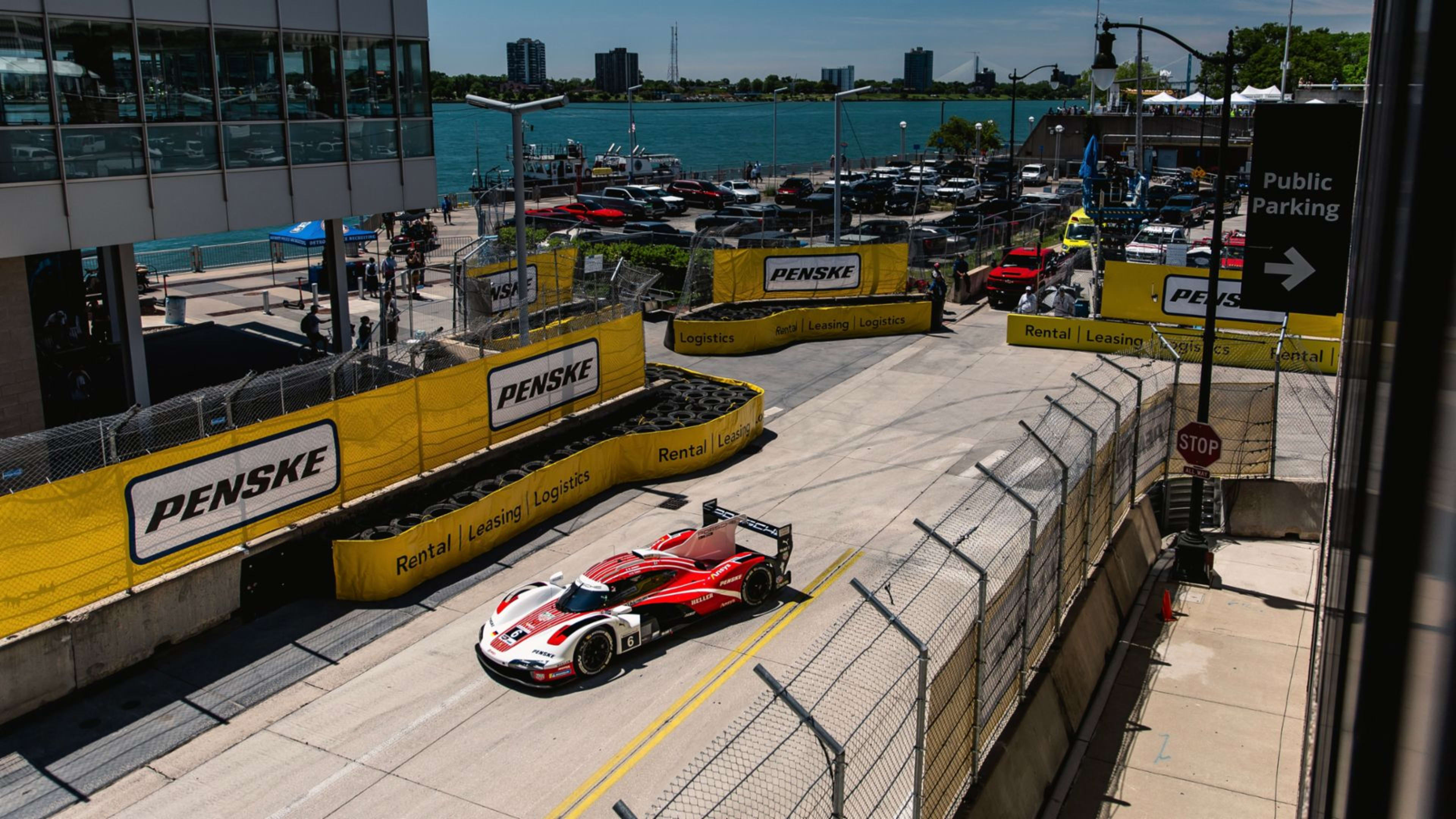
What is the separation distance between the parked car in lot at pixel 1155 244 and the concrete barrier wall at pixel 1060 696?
2294 centimetres

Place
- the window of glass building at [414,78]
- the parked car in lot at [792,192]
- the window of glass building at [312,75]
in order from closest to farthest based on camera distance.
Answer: the window of glass building at [312,75]
the window of glass building at [414,78]
the parked car in lot at [792,192]

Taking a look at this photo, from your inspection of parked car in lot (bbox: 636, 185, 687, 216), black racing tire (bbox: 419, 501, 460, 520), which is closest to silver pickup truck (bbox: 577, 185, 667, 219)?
parked car in lot (bbox: 636, 185, 687, 216)

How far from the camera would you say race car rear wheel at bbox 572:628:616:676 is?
1359 cm

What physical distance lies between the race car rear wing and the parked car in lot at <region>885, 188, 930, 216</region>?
47680 mm

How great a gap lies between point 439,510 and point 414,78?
13.1 m

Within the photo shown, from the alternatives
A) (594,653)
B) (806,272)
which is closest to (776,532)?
(594,653)

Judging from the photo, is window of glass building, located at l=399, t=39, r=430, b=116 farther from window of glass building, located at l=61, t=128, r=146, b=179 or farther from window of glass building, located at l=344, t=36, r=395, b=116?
window of glass building, located at l=61, t=128, r=146, b=179

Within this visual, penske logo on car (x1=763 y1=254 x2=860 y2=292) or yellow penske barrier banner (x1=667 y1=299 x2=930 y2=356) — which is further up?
penske logo on car (x1=763 y1=254 x2=860 y2=292)

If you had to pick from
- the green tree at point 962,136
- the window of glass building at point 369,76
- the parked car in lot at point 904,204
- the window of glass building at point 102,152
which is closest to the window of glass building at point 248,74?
the window of glass building at point 369,76

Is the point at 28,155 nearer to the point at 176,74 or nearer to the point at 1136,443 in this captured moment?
the point at 176,74

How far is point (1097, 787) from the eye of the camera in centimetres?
1137

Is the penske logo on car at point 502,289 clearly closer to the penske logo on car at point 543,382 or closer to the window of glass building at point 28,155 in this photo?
the penske logo on car at point 543,382

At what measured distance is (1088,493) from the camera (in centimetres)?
1352

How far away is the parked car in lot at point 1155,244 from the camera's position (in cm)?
3716
